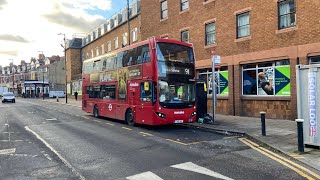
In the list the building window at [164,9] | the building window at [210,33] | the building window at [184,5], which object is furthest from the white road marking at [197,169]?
the building window at [164,9]

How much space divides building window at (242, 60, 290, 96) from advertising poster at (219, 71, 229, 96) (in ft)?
4.54

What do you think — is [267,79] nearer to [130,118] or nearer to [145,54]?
[145,54]

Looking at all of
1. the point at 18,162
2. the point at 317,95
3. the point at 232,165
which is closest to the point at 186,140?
the point at 232,165

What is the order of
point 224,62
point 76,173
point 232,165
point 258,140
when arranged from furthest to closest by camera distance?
point 224,62, point 258,140, point 232,165, point 76,173

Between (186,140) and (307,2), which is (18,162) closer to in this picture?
(186,140)

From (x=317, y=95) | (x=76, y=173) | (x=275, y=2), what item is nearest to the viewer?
(x=76, y=173)

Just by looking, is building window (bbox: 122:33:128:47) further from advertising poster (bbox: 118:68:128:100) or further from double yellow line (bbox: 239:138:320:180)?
double yellow line (bbox: 239:138:320:180)

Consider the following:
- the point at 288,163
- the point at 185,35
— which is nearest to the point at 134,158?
the point at 288,163

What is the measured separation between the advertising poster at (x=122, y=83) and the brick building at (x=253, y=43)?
23.9 ft

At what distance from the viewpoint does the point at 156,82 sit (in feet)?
43.7

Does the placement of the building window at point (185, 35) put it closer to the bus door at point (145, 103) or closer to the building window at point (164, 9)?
the building window at point (164, 9)

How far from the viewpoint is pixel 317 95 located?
877 centimetres

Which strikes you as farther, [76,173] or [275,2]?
[275,2]

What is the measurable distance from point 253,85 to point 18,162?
14.0 metres
